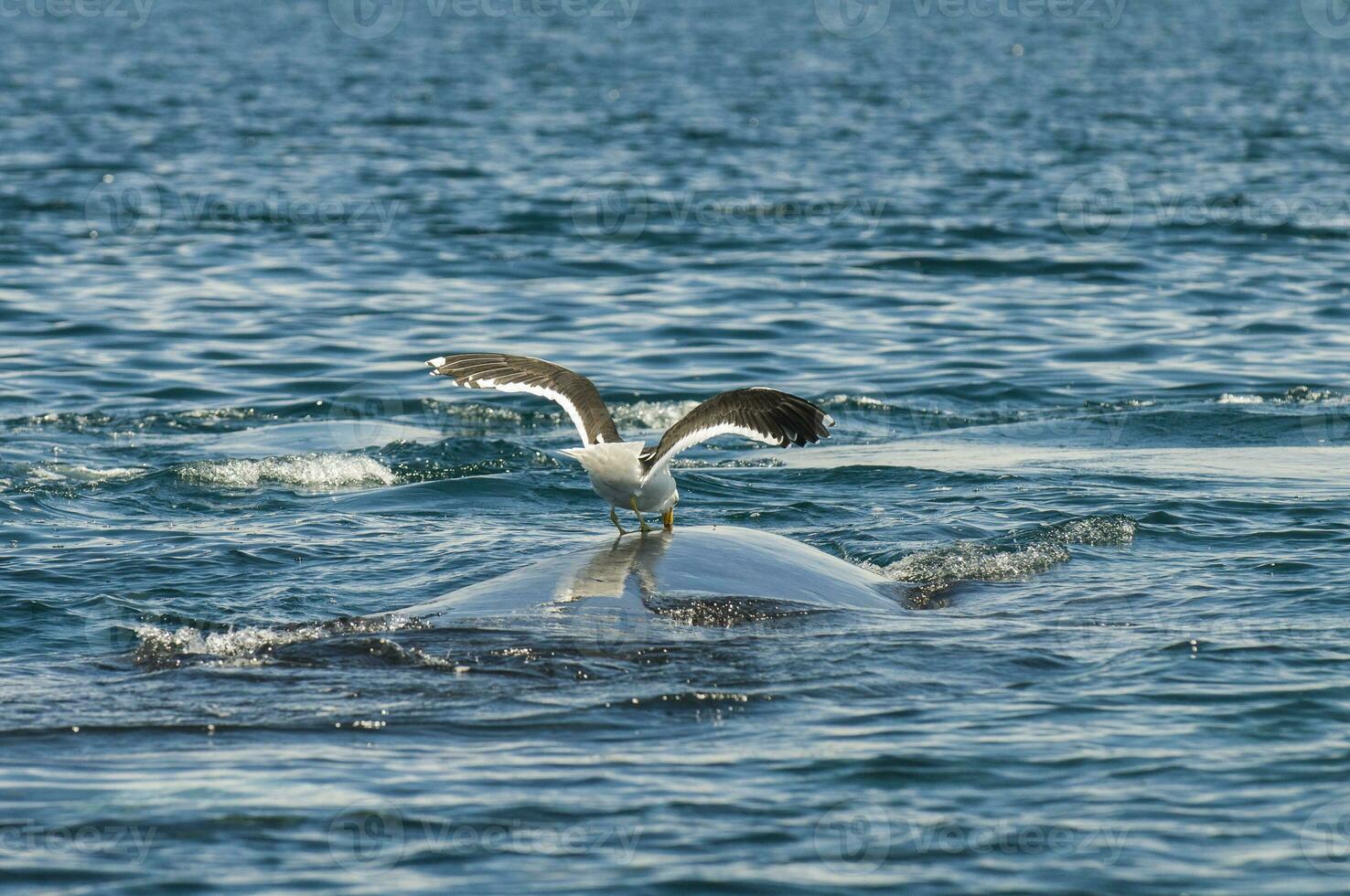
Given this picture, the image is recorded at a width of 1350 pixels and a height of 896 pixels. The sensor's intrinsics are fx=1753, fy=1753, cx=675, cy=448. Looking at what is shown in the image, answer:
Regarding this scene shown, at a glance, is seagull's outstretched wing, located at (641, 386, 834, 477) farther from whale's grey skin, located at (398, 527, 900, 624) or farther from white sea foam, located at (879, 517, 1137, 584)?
white sea foam, located at (879, 517, 1137, 584)

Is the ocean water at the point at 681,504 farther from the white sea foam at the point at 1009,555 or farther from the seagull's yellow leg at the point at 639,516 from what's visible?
the seagull's yellow leg at the point at 639,516

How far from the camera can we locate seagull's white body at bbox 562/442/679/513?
32.9ft

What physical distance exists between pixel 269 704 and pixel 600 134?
29781 mm

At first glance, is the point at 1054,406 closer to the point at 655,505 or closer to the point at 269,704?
the point at 655,505

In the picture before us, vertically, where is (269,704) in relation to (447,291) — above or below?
below

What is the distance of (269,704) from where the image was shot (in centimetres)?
834

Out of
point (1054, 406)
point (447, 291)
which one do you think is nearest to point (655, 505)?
point (1054, 406)

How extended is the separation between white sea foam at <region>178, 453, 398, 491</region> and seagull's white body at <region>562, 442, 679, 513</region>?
4.17m

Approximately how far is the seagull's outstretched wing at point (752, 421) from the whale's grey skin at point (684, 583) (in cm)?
64

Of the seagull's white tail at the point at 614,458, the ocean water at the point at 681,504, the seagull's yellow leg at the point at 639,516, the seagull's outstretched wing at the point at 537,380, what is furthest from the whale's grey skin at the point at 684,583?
the seagull's outstretched wing at the point at 537,380

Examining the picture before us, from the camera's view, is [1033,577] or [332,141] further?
[332,141]

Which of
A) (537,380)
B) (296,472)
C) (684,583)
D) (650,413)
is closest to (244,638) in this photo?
(684,583)

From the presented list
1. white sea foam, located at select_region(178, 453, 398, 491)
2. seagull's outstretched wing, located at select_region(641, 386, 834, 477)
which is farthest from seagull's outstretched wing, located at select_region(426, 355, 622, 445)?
white sea foam, located at select_region(178, 453, 398, 491)

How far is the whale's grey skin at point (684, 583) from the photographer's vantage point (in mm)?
9508
